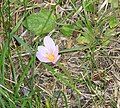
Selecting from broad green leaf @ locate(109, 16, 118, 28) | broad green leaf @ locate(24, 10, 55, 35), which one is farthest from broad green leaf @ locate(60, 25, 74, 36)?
broad green leaf @ locate(109, 16, 118, 28)

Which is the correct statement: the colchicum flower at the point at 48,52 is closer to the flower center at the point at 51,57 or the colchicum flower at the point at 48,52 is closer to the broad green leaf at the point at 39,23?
the flower center at the point at 51,57

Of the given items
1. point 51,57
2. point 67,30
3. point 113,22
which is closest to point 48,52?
point 51,57

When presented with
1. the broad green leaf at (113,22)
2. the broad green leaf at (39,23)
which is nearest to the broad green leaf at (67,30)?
the broad green leaf at (39,23)

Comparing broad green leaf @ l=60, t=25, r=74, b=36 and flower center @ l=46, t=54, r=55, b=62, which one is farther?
broad green leaf @ l=60, t=25, r=74, b=36

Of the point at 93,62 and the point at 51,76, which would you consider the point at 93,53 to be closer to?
the point at 93,62

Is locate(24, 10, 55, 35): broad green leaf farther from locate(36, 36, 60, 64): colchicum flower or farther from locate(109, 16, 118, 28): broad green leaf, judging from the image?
locate(109, 16, 118, 28): broad green leaf

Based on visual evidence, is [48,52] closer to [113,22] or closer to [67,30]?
[67,30]

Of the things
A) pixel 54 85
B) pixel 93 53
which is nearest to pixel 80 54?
pixel 93 53
